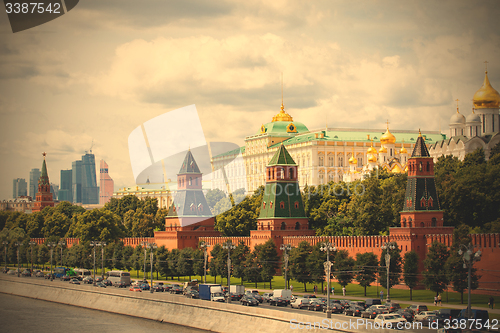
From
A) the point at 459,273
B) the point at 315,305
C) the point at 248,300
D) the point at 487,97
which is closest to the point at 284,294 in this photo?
the point at 248,300

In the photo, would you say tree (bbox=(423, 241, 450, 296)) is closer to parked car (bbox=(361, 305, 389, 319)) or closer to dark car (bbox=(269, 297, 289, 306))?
parked car (bbox=(361, 305, 389, 319))

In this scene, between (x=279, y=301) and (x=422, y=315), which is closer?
(x=422, y=315)

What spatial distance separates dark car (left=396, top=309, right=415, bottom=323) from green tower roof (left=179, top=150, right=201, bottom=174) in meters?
55.9

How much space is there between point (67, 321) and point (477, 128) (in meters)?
102

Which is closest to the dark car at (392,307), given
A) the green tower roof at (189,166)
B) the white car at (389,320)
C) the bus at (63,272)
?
the white car at (389,320)

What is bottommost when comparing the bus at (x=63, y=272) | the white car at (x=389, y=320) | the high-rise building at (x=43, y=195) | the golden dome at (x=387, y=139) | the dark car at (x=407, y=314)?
the bus at (x=63, y=272)

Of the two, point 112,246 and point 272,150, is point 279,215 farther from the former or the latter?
point 272,150

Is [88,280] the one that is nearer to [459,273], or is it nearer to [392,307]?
[459,273]

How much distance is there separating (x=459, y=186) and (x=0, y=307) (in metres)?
51.7

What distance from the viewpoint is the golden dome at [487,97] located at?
14112 centimetres

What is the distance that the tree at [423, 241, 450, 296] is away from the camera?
65.6 meters

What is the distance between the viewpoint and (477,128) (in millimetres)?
149500

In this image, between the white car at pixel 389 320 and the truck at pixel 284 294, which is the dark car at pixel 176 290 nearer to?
the truck at pixel 284 294

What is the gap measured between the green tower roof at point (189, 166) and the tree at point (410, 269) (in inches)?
1605
